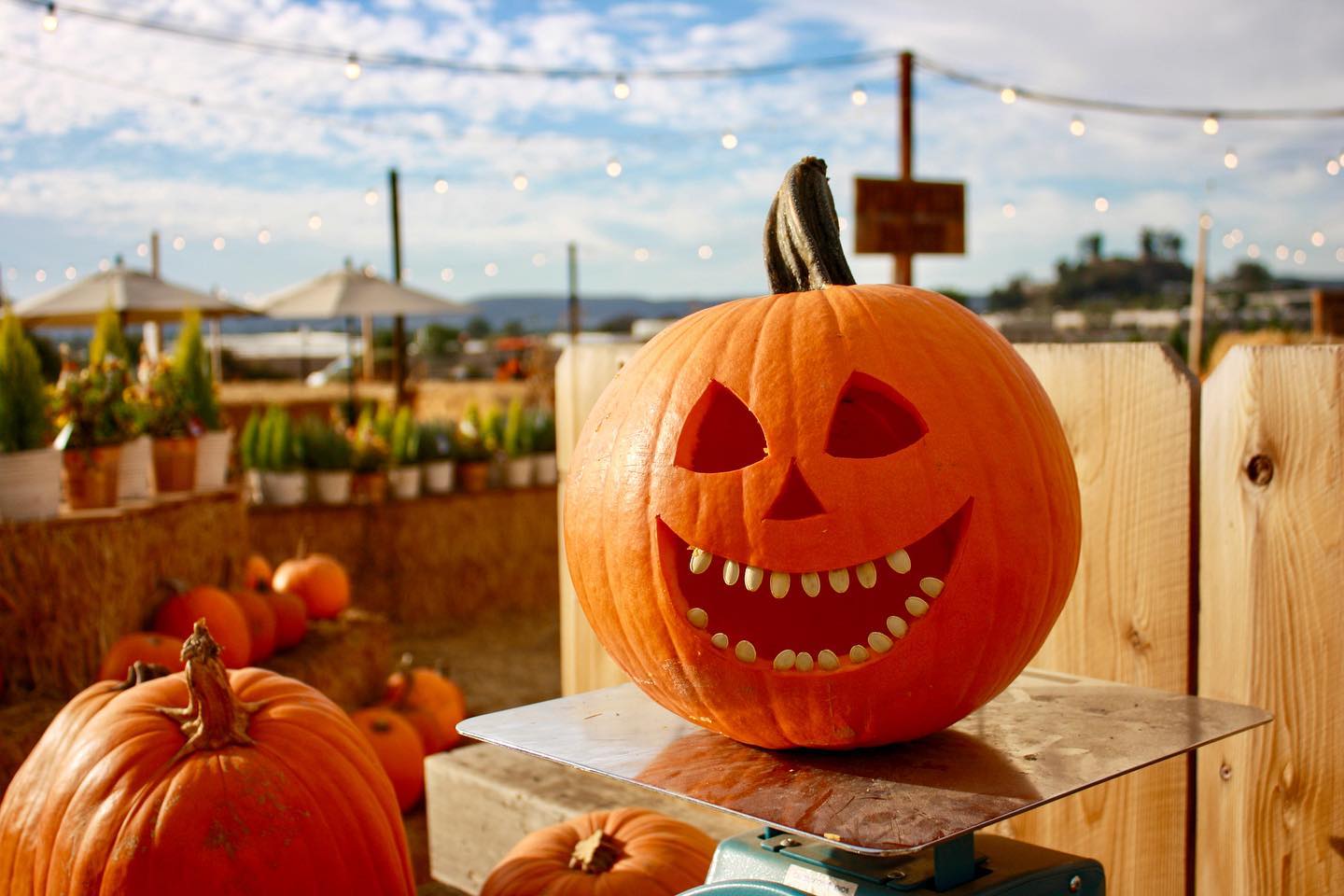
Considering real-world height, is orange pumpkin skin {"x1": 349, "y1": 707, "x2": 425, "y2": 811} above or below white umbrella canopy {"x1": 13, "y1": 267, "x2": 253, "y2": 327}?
below

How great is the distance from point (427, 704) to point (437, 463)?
3.35 m

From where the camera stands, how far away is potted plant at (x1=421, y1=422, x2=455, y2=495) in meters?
8.00

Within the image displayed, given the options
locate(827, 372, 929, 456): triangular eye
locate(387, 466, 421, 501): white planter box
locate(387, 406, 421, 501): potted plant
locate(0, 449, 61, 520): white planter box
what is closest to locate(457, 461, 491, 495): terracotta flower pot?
locate(387, 406, 421, 501): potted plant

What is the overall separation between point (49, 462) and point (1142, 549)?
11.7ft

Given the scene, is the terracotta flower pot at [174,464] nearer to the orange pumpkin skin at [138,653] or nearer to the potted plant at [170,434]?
the potted plant at [170,434]

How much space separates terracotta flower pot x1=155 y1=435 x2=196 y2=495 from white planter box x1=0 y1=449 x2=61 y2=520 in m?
0.94

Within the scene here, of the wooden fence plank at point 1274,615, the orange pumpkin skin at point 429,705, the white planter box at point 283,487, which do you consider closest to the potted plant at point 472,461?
the white planter box at point 283,487

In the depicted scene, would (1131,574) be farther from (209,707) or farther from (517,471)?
(517,471)

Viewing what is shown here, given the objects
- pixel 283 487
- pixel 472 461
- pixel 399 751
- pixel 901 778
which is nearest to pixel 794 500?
pixel 901 778

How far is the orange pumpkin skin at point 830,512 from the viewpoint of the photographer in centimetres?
121

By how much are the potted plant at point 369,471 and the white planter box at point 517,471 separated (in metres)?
0.97

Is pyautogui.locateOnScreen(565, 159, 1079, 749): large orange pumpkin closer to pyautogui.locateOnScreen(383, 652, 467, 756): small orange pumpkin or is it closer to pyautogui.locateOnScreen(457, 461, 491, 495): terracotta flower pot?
pyautogui.locateOnScreen(383, 652, 467, 756): small orange pumpkin

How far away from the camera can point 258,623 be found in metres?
4.48

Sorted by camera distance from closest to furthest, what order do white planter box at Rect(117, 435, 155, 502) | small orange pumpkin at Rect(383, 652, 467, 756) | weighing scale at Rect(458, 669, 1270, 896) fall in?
weighing scale at Rect(458, 669, 1270, 896)
small orange pumpkin at Rect(383, 652, 467, 756)
white planter box at Rect(117, 435, 155, 502)
